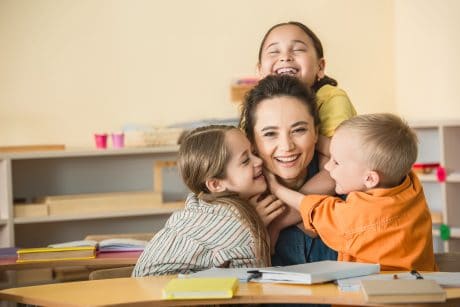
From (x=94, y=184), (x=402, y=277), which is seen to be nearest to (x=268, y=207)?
(x=402, y=277)

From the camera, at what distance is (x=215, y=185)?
285cm

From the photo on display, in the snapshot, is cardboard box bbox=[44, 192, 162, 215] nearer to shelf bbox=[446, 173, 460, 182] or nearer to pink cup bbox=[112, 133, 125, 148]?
pink cup bbox=[112, 133, 125, 148]

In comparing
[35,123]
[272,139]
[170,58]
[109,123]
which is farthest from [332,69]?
[272,139]

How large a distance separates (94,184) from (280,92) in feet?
10.9

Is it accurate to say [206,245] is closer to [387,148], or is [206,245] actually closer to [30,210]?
[387,148]

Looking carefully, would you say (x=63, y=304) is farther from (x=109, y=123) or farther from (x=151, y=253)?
(x=109, y=123)

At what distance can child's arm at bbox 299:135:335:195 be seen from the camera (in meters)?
2.88

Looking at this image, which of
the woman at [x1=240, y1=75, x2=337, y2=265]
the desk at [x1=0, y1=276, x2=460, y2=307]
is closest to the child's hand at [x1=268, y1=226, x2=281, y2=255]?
the woman at [x1=240, y1=75, x2=337, y2=265]

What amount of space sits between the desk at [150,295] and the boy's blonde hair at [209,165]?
0.38 metres

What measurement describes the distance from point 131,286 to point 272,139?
69 cm

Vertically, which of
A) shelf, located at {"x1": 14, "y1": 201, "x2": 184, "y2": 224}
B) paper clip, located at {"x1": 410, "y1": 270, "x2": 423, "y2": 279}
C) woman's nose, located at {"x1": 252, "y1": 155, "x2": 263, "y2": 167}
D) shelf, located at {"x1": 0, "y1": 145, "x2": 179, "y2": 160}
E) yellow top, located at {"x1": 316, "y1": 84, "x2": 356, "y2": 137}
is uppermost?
yellow top, located at {"x1": 316, "y1": 84, "x2": 356, "y2": 137}

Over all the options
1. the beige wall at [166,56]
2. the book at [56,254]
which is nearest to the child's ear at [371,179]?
the book at [56,254]

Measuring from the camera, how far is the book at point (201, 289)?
88.4 inches

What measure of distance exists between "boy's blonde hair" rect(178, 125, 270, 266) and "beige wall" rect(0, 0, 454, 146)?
3.17m
